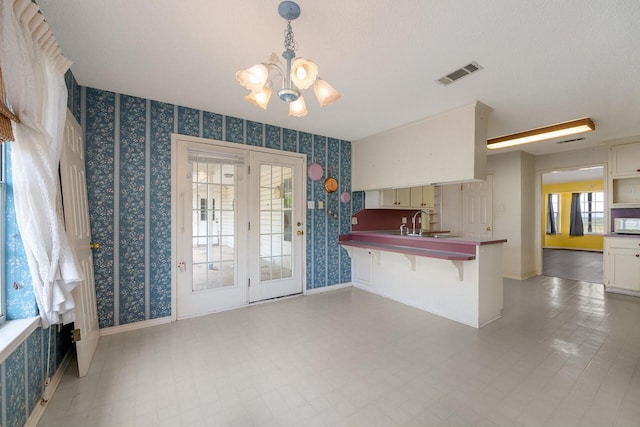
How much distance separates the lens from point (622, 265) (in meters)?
4.18

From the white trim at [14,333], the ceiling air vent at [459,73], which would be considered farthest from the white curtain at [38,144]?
the ceiling air vent at [459,73]

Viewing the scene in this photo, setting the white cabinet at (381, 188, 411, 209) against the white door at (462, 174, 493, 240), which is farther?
the white door at (462, 174, 493, 240)

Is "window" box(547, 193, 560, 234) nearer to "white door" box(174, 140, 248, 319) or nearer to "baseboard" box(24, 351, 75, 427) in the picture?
"white door" box(174, 140, 248, 319)

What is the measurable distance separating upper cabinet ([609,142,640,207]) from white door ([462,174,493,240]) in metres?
1.70

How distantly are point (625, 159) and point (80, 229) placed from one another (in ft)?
23.9

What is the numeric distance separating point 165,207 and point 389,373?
2818mm

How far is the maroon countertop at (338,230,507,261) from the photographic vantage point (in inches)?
118

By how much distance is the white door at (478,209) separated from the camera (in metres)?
5.44

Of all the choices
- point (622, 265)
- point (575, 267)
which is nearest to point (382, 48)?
point (622, 265)

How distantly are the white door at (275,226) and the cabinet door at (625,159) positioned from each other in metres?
5.12

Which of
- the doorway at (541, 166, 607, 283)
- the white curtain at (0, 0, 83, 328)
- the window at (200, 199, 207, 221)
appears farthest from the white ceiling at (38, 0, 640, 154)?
the doorway at (541, 166, 607, 283)

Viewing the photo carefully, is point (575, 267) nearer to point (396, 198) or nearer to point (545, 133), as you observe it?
point (545, 133)

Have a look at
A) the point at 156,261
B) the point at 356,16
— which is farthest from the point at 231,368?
the point at 356,16

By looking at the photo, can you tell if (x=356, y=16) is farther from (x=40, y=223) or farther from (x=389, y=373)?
(x=389, y=373)
